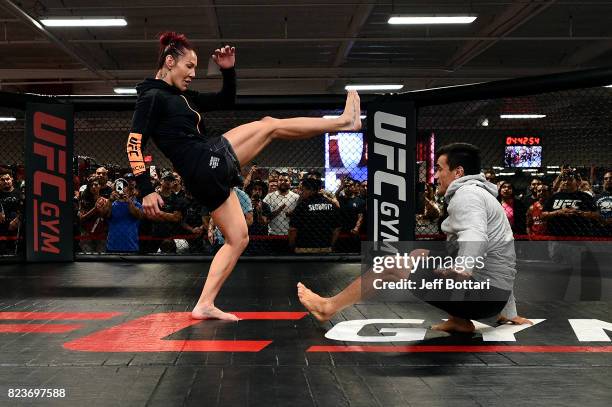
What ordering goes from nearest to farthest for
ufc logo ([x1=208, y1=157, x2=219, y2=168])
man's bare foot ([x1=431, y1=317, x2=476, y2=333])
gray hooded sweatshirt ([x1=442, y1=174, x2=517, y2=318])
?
gray hooded sweatshirt ([x1=442, y1=174, x2=517, y2=318]) < man's bare foot ([x1=431, y1=317, x2=476, y2=333]) < ufc logo ([x1=208, y1=157, x2=219, y2=168])

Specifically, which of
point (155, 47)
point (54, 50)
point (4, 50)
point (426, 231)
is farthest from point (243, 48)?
point (426, 231)

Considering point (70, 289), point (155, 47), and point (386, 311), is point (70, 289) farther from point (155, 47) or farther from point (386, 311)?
point (155, 47)

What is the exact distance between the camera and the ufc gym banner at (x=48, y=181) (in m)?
5.43

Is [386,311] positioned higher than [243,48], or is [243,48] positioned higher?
[243,48]

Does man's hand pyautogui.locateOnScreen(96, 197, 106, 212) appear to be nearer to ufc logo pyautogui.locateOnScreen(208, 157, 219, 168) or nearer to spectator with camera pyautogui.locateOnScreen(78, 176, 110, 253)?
spectator with camera pyautogui.locateOnScreen(78, 176, 110, 253)

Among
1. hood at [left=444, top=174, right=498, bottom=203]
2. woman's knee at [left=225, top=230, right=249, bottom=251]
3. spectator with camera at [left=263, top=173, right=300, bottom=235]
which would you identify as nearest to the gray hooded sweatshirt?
hood at [left=444, top=174, right=498, bottom=203]

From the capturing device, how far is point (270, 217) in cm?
658

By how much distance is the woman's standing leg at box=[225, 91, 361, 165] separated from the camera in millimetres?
3139

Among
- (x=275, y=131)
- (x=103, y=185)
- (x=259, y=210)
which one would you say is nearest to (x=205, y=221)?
(x=259, y=210)

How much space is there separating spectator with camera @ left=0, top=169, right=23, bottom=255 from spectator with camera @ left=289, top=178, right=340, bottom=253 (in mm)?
2829

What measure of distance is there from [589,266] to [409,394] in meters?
4.62

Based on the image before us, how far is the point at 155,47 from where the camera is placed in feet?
43.6

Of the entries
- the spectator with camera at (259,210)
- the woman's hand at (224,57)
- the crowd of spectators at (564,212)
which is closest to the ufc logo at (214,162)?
the woman's hand at (224,57)

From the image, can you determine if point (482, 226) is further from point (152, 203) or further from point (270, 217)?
point (270, 217)
